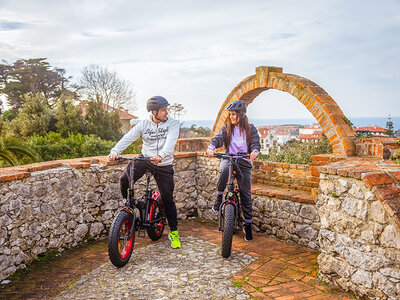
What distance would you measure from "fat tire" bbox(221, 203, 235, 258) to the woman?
0.46 m

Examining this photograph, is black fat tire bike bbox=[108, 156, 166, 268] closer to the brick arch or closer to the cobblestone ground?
the cobblestone ground

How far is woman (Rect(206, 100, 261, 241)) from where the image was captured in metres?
4.52

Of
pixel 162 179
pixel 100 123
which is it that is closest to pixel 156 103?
pixel 162 179

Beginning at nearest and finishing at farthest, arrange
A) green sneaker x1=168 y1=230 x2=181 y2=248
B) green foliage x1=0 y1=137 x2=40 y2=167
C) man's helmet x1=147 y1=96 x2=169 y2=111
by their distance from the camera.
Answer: man's helmet x1=147 y1=96 x2=169 y2=111 → green sneaker x1=168 y1=230 x2=181 y2=248 → green foliage x1=0 y1=137 x2=40 y2=167

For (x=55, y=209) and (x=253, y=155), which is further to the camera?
(x=55, y=209)

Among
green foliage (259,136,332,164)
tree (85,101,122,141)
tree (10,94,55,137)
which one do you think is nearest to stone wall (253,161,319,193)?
green foliage (259,136,332,164)

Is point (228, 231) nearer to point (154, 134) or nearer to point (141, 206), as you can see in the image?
point (141, 206)

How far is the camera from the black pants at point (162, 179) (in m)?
4.20

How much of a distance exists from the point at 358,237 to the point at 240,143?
1.96 m

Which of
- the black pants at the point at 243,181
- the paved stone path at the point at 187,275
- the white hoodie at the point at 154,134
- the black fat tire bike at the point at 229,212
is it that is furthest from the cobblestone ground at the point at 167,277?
the white hoodie at the point at 154,134

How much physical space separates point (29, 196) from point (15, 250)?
0.62m

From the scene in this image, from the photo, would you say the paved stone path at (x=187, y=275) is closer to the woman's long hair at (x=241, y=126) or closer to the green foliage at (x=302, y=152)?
the woman's long hair at (x=241, y=126)

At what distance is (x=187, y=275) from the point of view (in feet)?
12.1

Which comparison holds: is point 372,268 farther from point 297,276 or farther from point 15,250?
point 15,250
